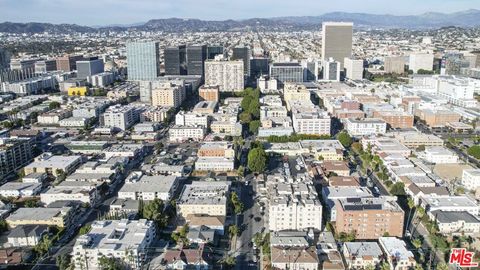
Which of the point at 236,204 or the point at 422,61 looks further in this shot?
the point at 422,61

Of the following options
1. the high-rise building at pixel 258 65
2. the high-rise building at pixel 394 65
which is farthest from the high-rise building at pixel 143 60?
the high-rise building at pixel 394 65

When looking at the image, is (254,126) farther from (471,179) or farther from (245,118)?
(471,179)

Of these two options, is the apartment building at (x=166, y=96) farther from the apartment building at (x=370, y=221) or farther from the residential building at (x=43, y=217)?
the apartment building at (x=370, y=221)

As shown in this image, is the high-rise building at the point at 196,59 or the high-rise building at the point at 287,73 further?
the high-rise building at the point at 196,59

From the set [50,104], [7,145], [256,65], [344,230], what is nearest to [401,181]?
[344,230]

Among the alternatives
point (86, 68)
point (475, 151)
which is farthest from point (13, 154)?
point (86, 68)

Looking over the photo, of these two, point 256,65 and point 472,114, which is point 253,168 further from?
point 256,65
